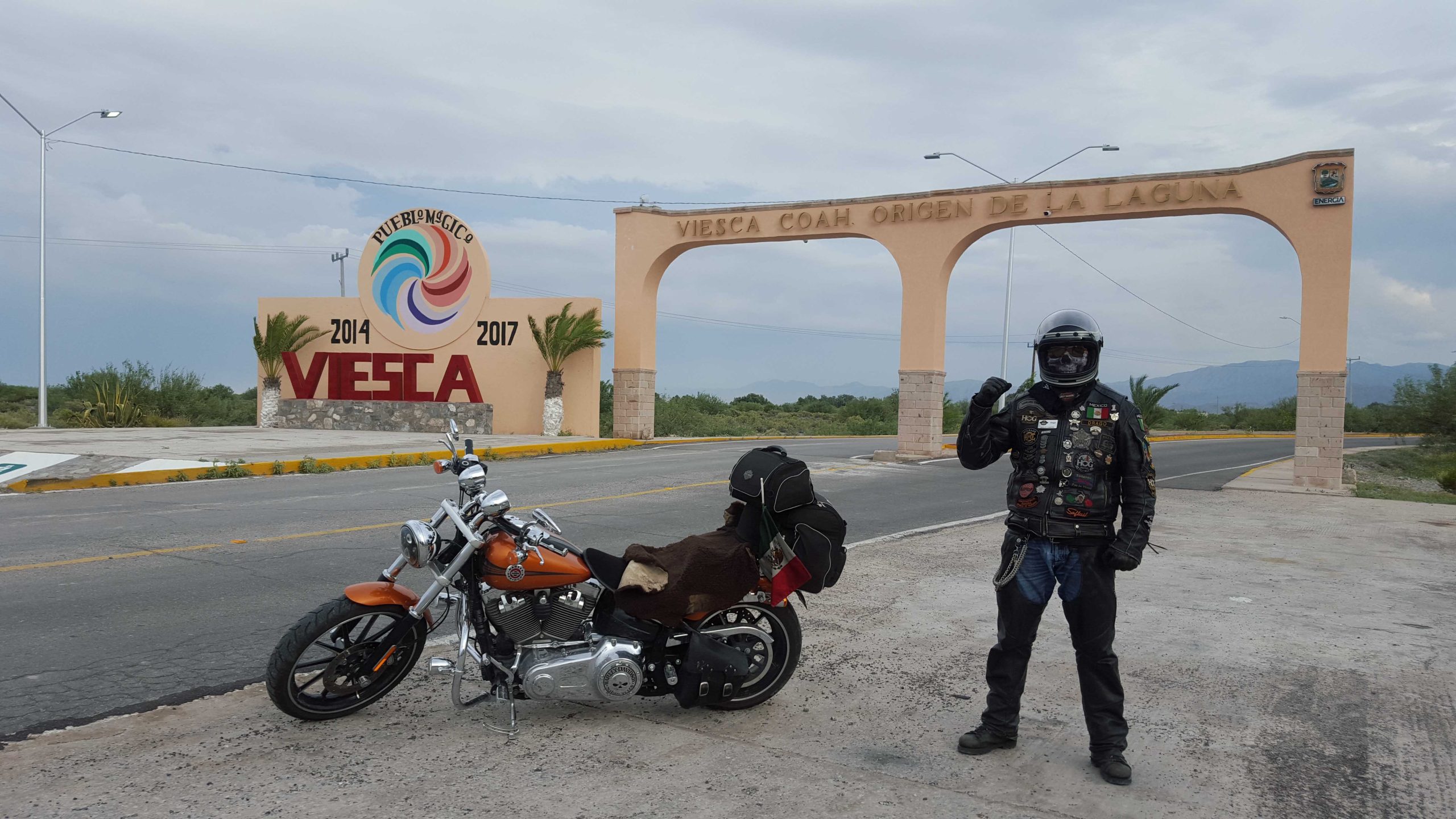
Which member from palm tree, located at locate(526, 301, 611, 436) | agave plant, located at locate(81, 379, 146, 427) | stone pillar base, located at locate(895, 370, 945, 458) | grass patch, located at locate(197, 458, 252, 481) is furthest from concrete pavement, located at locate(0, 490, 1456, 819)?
agave plant, located at locate(81, 379, 146, 427)

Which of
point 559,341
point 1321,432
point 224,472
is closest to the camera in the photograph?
point 224,472

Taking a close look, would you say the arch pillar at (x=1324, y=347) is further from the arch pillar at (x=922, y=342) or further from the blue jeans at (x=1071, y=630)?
the blue jeans at (x=1071, y=630)

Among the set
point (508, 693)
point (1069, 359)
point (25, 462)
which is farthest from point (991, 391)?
point (25, 462)

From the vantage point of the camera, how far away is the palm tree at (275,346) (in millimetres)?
26734

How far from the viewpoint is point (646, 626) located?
451 cm

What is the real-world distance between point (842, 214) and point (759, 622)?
18982 mm

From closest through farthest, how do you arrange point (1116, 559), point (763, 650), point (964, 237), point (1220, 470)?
point (1116, 559), point (763, 650), point (964, 237), point (1220, 470)

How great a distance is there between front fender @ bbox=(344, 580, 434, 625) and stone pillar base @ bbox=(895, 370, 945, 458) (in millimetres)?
18185

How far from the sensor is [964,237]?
21.6 meters

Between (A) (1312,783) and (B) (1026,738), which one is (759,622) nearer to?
(B) (1026,738)

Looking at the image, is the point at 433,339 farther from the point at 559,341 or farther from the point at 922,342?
the point at 922,342

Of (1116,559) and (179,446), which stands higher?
(1116,559)

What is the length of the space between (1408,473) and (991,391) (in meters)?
30.6

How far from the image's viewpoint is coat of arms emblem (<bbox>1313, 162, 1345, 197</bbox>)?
56.6 feet
